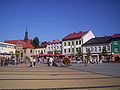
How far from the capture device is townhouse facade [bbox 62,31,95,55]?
82.1m

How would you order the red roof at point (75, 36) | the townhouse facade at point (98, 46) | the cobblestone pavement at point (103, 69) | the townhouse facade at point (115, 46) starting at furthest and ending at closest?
the red roof at point (75, 36)
the townhouse facade at point (98, 46)
the townhouse facade at point (115, 46)
the cobblestone pavement at point (103, 69)

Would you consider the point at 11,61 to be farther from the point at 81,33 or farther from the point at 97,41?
the point at 81,33

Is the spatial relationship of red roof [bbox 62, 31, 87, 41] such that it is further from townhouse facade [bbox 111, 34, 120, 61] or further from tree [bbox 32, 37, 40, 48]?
tree [bbox 32, 37, 40, 48]

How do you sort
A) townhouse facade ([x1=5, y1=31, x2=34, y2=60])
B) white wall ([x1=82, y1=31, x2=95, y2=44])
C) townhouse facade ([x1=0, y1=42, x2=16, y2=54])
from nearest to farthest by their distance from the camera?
white wall ([x1=82, y1=31, x2=95, y2=44]) → townhouse facade ([x1=0, y1=42, x2=16, y2=54]) → townhouse facade ([x1=5, y1=31, x2=34, y2=60])

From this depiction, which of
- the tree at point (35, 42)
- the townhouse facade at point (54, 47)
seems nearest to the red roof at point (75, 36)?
the townhouse facade at point (54, 47)

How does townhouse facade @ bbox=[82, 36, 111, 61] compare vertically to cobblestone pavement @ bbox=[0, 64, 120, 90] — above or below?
above

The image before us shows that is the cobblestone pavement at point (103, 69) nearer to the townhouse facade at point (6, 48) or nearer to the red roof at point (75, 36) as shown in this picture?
the red roof at point (75, 36)

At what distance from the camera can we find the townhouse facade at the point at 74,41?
82.1 meters

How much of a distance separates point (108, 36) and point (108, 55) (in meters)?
8.71

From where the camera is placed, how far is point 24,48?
111 m

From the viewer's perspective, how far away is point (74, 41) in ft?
277

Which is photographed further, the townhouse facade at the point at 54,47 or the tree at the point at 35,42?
the tree at the point at 35,42

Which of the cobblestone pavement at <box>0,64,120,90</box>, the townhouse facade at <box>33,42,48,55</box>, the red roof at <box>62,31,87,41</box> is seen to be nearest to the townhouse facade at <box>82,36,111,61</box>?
the red roof at <box>62,31,87,41</box>

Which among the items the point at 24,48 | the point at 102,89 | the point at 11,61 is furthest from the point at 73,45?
the point at 102,89
